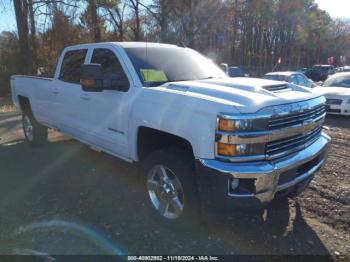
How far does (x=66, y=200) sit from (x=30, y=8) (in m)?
17.3

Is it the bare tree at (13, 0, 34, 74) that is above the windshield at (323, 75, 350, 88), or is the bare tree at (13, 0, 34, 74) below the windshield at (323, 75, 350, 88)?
above

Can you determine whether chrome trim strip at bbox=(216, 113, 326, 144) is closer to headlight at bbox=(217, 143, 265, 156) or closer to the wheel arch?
headlight at bbox=(217, 143, 265, 156)

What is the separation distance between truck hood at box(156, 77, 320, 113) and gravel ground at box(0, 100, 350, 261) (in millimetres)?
1277

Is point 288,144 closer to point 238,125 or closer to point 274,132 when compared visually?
point 274,132

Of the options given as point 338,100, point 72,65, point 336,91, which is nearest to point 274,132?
point 72,65

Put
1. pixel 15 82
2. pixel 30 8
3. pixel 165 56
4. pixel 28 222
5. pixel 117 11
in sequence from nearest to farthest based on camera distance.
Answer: pixel 28 222 < pixel 165 56 < pixel 15 82 < pixel 30 8 < pixel 117 11

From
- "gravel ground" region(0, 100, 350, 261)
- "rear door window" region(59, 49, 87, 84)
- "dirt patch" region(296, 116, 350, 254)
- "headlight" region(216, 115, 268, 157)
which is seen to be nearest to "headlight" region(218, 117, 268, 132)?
"headlight" region(216, 115, 268, 157)

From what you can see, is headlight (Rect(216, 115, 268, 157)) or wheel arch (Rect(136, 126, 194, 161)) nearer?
headlight (Rect(216, 115, 268, 157))

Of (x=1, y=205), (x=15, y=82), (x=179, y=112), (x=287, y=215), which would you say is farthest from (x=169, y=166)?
(x=15, y=82)

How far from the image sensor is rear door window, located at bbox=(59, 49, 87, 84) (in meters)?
5.32

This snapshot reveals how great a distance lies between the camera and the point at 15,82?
7.55m

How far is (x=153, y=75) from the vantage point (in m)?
4.17

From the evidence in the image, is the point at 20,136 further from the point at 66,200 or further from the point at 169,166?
the point at 169,166

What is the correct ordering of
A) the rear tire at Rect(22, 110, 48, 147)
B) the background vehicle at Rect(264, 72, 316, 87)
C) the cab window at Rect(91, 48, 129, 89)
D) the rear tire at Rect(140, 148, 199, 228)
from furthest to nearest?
the background vehicle at Rect(264, 72, 316, 87) < the rear tire at Rect(22, 110, 48, 147) < the cab window at Rect(91, 48, 129, 89) < the rear tire at Rect(140, 148, 199, 228)
